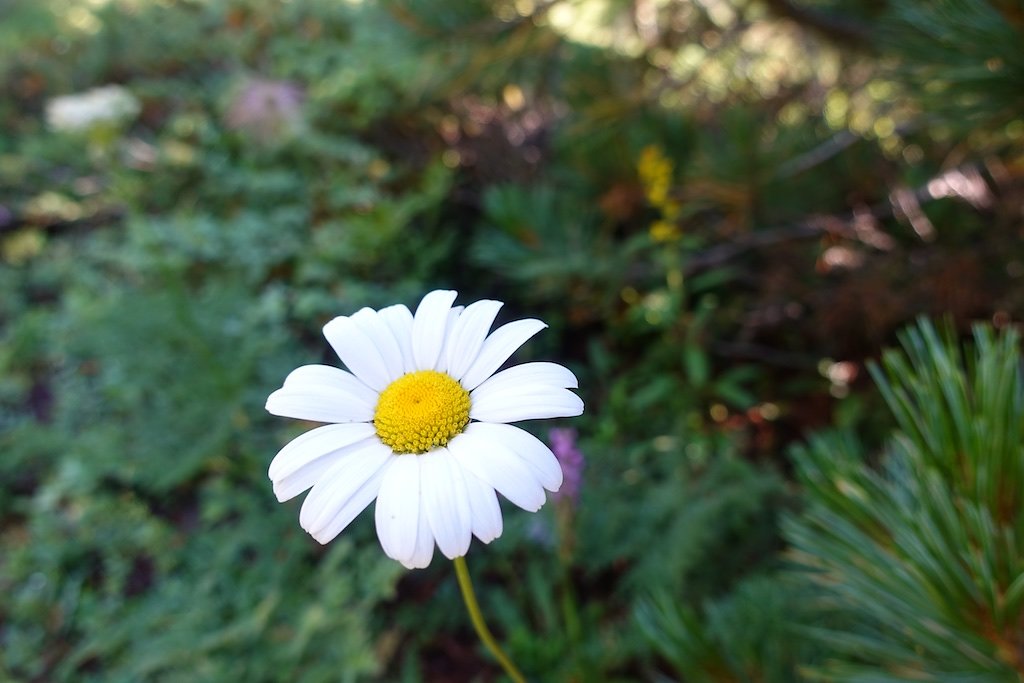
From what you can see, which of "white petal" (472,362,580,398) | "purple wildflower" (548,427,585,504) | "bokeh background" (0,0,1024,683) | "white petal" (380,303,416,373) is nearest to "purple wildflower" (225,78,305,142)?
"bokeh background" (0,0,1024,683)

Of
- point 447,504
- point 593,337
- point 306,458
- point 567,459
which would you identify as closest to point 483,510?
point 447,504

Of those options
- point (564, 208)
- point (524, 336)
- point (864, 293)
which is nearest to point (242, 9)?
point (564, 208)

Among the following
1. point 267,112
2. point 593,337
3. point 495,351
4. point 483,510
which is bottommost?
point 483,510

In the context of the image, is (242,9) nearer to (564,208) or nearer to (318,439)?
(564,208)

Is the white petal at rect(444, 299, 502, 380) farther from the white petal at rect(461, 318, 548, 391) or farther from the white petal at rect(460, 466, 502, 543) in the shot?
the white petal at rect(460, 466, 502, 543)

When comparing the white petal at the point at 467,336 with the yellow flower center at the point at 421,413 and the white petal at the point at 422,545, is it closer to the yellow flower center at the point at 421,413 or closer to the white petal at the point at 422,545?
the yellow flower center at the point at 421,413

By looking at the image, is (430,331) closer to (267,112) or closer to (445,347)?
(445,347)

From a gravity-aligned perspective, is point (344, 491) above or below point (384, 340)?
below

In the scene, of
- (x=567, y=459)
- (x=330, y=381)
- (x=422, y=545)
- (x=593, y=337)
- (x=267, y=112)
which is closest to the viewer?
(x=422, y=545)
